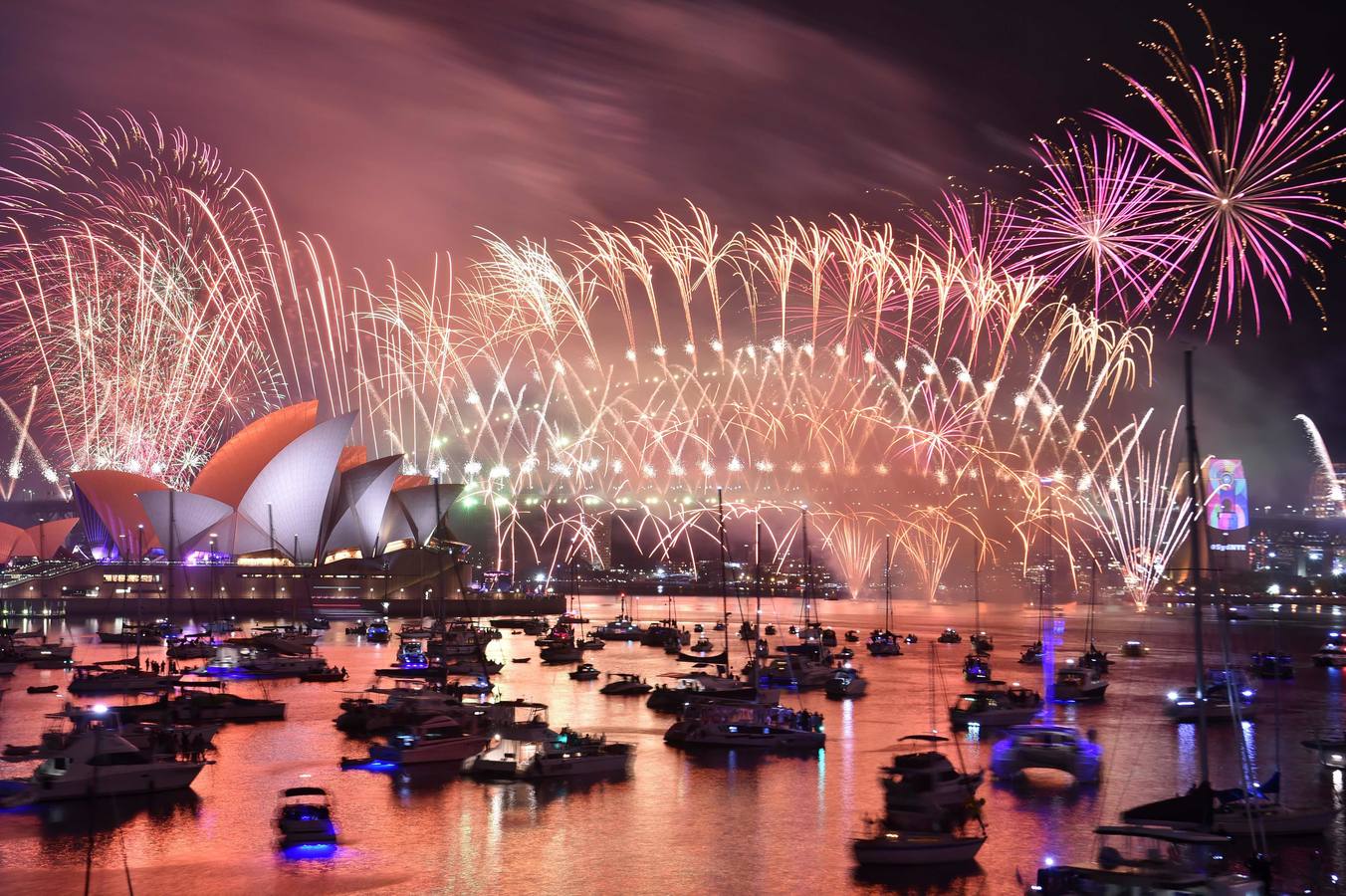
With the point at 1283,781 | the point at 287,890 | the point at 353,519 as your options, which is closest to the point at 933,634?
the point at 353,519

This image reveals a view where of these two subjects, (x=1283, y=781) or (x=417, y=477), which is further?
(x=417, y=477)

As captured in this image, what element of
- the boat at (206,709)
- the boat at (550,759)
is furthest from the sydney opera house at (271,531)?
the boat at (550,759)

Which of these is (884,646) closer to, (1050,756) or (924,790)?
(1050,756)

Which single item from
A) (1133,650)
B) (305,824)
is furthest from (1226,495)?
(305,824)

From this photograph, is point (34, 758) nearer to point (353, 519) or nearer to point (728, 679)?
point (728, 679)

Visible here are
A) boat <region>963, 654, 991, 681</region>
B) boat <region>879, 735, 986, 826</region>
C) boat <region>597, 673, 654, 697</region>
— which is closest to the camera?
boat <region>879, 735, 986, 826</region>

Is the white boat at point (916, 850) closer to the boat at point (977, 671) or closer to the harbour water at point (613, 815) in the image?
the harbour water at point (613, 815)

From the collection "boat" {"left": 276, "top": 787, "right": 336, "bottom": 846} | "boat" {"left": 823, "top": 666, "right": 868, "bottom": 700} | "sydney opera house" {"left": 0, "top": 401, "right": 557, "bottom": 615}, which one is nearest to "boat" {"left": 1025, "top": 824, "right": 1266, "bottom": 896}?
"boat" {"left": 276, "top": 787, "right": 336, "bottom": 846}

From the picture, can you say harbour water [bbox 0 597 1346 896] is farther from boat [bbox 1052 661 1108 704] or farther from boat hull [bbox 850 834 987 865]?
boat [bbox 1052 661 1108 704]
